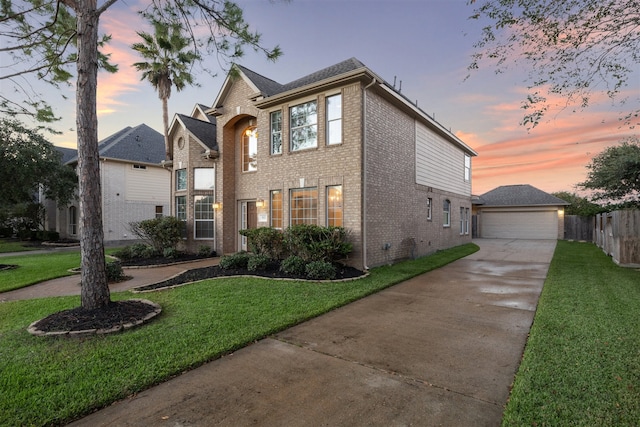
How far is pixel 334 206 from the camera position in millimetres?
9672

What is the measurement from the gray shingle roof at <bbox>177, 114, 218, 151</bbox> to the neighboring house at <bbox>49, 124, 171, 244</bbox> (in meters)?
6.13

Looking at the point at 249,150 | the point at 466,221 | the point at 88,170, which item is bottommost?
the point at 466,221

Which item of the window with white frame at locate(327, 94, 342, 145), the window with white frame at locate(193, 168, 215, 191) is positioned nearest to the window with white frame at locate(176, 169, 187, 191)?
the window with white frame at locate(193, 168, 215, 191)

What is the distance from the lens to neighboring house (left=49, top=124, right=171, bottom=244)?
18922mm

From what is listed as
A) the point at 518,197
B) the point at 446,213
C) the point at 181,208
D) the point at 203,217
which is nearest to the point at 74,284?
the point at 203,217

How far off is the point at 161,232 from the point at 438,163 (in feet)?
43.7

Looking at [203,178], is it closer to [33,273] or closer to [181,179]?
[181,179]

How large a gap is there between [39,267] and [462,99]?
17260 mm

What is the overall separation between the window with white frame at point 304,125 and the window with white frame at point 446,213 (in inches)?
340

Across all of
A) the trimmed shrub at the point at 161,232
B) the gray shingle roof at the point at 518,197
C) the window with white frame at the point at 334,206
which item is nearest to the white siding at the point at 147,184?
A: the trimmed shrub at the point at 161,232

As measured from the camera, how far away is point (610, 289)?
22.4 feet

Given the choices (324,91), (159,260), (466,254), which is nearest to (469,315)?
(324,91)

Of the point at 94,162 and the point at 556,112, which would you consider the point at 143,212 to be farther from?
the point at 556,112

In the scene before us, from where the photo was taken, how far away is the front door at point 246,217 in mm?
13203
